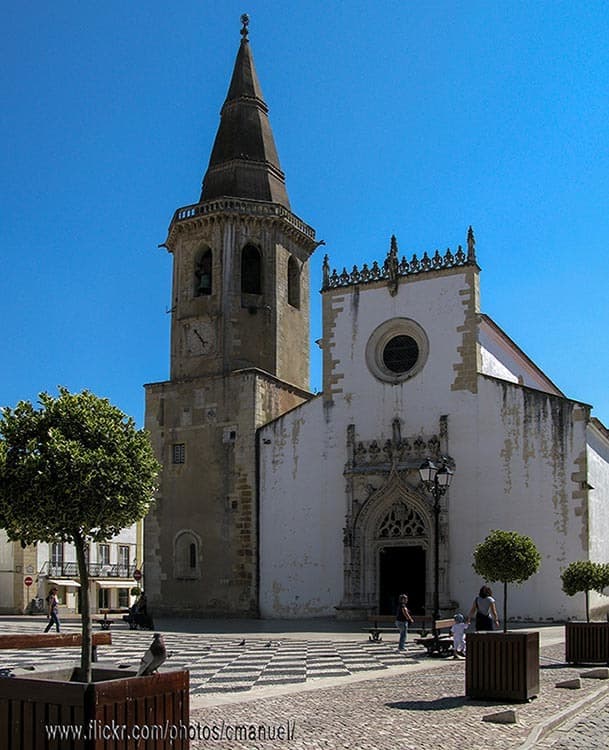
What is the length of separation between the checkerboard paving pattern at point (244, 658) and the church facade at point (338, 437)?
7.60 metres

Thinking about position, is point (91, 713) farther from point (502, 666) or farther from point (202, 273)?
point (202, 273)

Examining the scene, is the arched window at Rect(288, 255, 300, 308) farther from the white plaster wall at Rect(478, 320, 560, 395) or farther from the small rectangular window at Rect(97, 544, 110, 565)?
the small rectangular window at Rect(97, 544, 110, 565)

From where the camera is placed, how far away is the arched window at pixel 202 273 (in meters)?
37.1

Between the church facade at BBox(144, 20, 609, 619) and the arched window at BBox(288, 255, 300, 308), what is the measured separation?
9 cm

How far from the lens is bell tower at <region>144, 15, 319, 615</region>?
1329 inches

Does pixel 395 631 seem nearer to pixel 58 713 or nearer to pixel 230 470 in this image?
pixel 230 470

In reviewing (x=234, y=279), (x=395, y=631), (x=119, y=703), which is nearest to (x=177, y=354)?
(x=234, y=279)

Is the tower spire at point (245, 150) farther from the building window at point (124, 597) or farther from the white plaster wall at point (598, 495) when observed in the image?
the building window at point (124, 597)

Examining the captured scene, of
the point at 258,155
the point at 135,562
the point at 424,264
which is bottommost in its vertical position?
the point at 135,562

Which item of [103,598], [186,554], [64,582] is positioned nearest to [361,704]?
[186,554]

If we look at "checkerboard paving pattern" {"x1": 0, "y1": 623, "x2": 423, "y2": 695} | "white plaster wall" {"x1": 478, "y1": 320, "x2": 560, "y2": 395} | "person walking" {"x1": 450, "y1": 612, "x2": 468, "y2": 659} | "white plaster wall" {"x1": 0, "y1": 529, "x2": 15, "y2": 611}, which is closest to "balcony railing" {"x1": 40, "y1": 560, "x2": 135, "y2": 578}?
"white plaster wall" {"x1": 0, "y1": 529, "x2": 15, "y2": 611}

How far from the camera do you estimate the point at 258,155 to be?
38.5 metres

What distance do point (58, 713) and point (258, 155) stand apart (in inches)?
1310

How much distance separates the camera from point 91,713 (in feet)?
22.9
